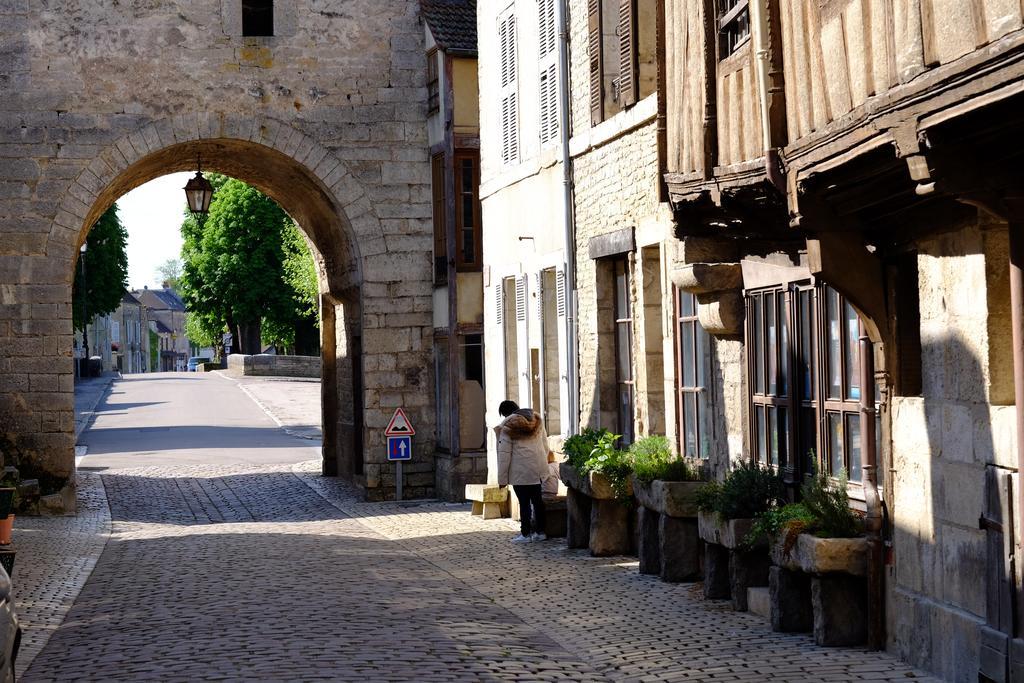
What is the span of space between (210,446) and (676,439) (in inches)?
753

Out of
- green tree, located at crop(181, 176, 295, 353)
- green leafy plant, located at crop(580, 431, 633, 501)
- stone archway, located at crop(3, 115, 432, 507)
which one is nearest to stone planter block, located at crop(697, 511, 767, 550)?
green leafy plant, located at crop(580, 431, 633, 501)

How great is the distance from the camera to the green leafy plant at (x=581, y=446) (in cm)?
1339

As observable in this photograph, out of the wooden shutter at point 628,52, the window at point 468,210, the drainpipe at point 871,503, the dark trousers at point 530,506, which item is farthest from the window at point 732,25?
the window at point 468,210

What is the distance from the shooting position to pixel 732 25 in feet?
32.0

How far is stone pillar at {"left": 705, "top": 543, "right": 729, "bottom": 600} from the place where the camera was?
10.5m

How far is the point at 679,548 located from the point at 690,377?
4.75ft

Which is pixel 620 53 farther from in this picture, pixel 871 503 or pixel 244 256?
pixel 244 256

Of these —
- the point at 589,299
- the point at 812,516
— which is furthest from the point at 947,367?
the point at 589,299

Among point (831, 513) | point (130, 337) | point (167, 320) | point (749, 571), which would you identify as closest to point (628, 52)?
point (749, 571)

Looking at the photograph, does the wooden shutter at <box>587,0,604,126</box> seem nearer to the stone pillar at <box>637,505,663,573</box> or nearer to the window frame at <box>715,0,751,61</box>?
the stone pillar at <box>637,505,663,573</box>

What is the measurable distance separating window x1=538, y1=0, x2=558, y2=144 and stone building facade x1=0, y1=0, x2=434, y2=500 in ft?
18.3

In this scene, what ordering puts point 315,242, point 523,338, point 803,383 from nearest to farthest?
1. point 803,383
2. point 523,338
3. point 315,242

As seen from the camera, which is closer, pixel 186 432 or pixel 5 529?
pixel 5 529

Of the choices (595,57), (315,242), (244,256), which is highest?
(244,256)
